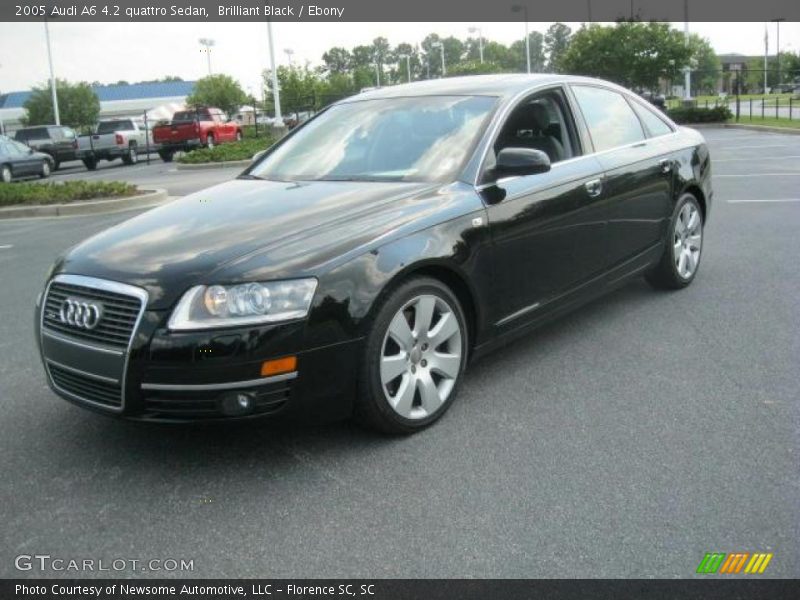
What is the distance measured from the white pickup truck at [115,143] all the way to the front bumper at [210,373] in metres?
28.3

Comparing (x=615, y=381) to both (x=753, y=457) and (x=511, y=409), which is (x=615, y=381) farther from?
(x=753, y=457)

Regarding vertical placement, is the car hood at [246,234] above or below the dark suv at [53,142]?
below

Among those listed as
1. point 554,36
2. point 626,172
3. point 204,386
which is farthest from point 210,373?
point 554,36

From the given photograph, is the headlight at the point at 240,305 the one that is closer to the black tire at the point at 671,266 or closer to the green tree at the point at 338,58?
the black tire at the point at 671,266

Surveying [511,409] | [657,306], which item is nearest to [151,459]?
[511,409]

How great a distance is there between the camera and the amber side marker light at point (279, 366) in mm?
3260

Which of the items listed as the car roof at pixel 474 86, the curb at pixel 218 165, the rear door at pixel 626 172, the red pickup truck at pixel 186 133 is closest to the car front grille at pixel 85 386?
the car roof at pixel 474 86

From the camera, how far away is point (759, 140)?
2156cm

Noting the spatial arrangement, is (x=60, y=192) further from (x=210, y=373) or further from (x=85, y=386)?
(x=210, y=373)

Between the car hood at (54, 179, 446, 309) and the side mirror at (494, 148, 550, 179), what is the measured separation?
393 mm

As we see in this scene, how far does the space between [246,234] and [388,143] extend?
1325 millimetres

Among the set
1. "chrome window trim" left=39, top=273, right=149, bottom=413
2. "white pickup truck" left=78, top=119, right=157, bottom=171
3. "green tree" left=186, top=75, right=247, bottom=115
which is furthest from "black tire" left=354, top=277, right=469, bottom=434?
"green tree" left=186, top=75, right=247, bottom=115
